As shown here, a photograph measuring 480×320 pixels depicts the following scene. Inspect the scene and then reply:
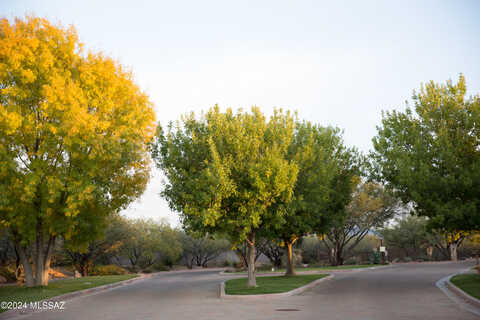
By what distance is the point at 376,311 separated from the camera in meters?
13.1

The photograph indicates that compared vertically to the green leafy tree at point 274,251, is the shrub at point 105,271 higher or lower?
lower

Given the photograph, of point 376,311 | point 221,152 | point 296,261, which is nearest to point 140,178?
point 221,152

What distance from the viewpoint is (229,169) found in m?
20.7

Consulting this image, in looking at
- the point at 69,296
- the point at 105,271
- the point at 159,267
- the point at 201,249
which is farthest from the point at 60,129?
the point at 201,249

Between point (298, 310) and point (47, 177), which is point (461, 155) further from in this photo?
point (47, 177)

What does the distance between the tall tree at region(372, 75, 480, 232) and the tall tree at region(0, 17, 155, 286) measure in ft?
45.9

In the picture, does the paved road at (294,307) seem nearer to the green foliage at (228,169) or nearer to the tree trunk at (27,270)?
the green foliage at (228,169)

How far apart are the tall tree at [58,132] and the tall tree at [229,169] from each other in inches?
110

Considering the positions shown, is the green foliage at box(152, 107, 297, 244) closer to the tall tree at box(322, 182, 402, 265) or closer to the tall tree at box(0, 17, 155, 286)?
the tall tree at box(0, 17, 155, 286)

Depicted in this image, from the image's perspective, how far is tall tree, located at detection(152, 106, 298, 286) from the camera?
2028 cm

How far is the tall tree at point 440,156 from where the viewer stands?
2015cm

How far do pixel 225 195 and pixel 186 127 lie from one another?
15.5 feet

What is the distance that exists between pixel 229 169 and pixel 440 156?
10070mm

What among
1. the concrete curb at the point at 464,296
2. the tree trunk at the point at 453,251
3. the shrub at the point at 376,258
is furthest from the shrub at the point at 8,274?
the tree trunk at the point at 453,251
